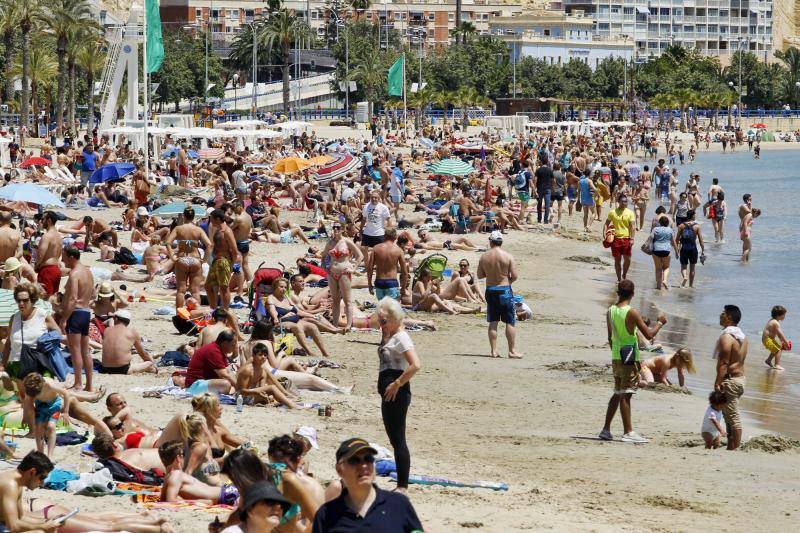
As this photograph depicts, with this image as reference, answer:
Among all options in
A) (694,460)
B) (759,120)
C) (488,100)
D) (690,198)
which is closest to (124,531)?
(694,460)

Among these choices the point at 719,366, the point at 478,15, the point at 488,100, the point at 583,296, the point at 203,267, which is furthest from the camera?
the point at 478,15

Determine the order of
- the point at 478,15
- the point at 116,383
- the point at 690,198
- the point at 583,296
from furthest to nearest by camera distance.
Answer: the point at 478,15, the point at 690,198, the point at 583,296, the point at 116,383

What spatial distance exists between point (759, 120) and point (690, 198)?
8507cm

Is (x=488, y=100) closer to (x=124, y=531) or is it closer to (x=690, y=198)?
(x=690, y=198)

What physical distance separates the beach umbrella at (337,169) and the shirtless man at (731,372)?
56.2 feet

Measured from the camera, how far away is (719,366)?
988 centimetres

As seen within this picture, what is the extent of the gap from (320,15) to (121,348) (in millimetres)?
122218

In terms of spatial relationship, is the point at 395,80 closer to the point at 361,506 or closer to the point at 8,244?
the point at 8,244

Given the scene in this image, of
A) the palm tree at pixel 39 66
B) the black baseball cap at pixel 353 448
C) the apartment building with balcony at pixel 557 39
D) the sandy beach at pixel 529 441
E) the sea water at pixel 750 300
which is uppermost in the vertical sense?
the apartment building with balcony at pixel 557 39

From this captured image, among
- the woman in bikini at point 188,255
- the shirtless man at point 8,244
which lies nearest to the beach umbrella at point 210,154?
the woman in bikini at point 188,255

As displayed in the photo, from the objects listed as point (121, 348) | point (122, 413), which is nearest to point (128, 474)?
point (122, 413)

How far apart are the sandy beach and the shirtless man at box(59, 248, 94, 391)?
41 centimetres

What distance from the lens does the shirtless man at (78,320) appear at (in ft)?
33.9

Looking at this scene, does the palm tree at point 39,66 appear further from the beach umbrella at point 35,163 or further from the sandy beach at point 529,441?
the sandy beach at point 529,441
